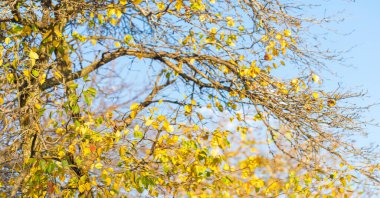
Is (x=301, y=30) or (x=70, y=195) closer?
(x=70, y=195)

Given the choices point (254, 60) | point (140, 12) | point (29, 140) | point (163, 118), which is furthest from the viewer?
point (140, 12)

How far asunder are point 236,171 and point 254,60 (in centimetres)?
202

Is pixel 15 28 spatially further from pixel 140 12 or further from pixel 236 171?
pixel 236 171

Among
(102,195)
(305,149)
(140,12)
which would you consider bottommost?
(102,195)

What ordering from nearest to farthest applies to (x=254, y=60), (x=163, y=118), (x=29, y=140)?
(x=163, y=118) → (x=29, y=140) → (x=254, y=60)

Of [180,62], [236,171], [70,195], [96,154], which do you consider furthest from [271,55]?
[70,195]

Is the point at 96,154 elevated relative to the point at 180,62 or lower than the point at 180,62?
lower

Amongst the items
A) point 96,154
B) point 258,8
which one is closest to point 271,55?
point 258,8

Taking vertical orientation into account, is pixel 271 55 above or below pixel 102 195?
above

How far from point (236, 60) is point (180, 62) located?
3.50 feet

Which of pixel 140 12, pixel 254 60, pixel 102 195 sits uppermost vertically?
pixel 140 12

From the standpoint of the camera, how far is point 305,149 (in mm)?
9328

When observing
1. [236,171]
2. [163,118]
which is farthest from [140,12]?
[236,171]

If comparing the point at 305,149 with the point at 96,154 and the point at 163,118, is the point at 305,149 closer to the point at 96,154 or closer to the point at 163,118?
the point at 163,118
